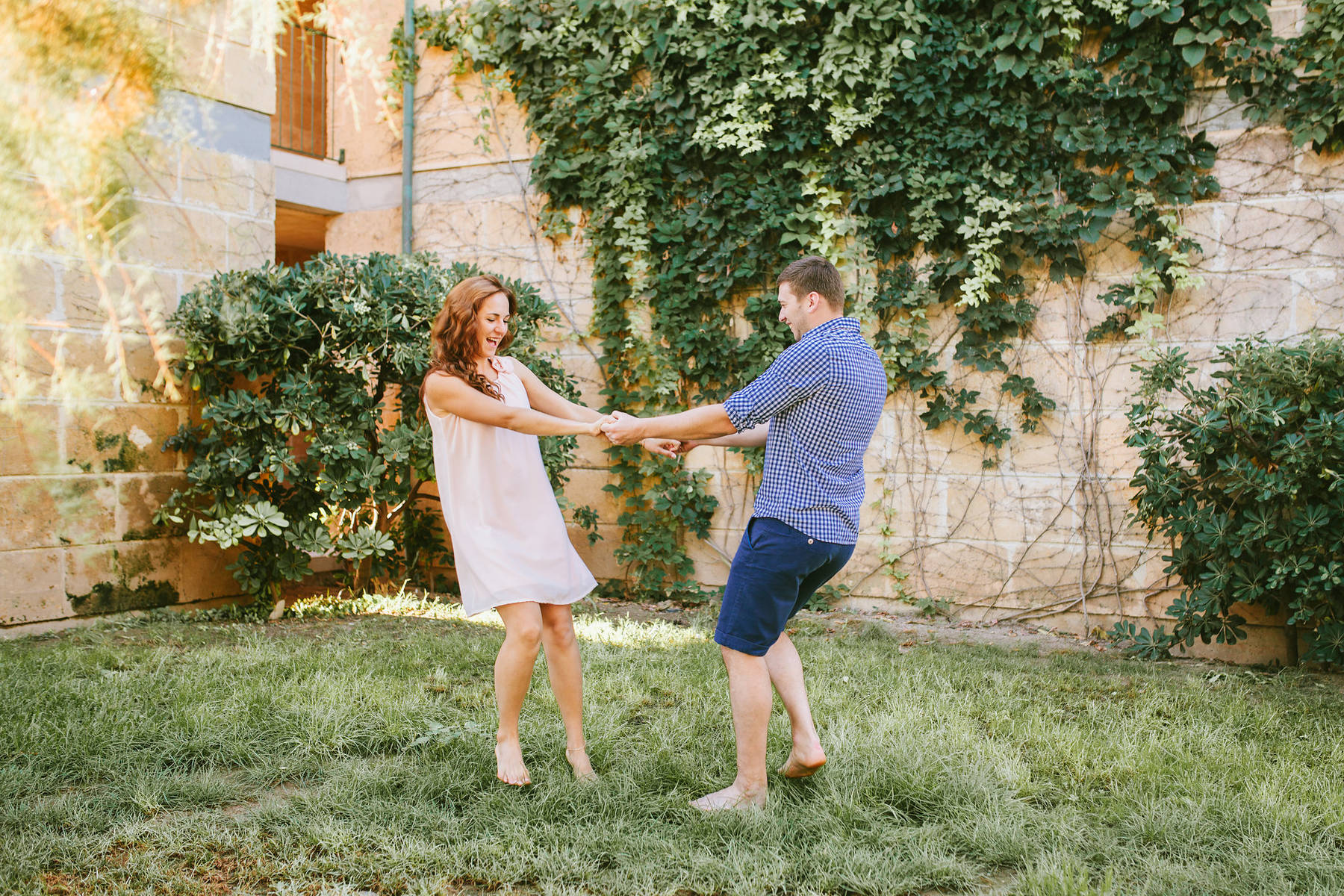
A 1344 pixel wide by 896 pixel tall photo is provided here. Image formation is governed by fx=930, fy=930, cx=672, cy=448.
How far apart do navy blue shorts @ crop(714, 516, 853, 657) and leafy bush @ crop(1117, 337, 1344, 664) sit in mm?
2892

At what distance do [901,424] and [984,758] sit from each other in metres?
3.28

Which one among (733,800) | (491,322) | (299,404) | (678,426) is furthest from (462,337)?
(299,404)

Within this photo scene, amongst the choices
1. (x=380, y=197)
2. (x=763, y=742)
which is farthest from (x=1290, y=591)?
(x=380, y=197)

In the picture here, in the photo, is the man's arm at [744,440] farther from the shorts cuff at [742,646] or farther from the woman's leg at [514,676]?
the woman's leg at [514,676]

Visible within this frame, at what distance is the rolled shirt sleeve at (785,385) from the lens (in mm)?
2791

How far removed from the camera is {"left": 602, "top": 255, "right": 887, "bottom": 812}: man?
9.23 ft

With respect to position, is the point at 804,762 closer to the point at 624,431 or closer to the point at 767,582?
the point at 767,582

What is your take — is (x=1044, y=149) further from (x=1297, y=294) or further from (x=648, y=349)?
(x=648, y=349)

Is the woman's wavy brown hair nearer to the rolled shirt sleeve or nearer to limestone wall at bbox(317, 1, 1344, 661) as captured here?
the rolled shirt sleeve

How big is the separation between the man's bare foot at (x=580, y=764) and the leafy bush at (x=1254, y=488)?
3.41 metres

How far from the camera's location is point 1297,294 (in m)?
5.29

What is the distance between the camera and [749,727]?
9.40 feet

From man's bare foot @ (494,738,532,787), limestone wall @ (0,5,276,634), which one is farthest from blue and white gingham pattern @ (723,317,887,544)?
limestone wall @ (0,5,276,634)

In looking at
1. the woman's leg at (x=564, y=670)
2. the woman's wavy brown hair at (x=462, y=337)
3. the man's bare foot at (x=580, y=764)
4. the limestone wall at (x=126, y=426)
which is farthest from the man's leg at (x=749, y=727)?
the limestone wall at (x=126, y=426)
